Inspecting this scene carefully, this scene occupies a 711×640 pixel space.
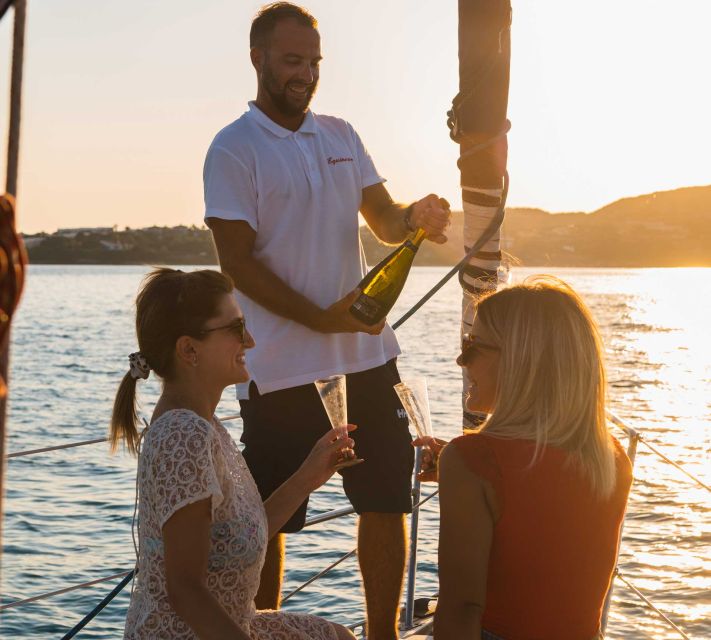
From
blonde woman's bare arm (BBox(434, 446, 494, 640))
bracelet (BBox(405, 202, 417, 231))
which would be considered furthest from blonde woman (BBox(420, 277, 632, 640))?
bracelet (BBox(405, 202, 417, 231))

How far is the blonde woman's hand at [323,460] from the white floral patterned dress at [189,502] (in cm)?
20

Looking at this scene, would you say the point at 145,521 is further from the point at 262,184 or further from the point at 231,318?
the point at 262,184

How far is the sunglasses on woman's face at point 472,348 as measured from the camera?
2.06 m

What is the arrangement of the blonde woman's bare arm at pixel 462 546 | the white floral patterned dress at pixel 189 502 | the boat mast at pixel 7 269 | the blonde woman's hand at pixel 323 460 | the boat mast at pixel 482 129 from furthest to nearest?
the boat mast at pixel 482 129
the blonde woman's hand at pixel 323 460
the white floral patterned dress at pixel 189 502
the blonde woman's bare arm at pixel 462 546
the boat mast at pixel 7 269

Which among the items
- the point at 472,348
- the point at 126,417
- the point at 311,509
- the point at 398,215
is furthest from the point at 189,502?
the point at 311,509

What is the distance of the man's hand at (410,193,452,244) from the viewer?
306 centimetres

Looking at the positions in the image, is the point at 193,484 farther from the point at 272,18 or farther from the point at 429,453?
the point at 272,18

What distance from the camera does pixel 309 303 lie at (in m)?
3.12

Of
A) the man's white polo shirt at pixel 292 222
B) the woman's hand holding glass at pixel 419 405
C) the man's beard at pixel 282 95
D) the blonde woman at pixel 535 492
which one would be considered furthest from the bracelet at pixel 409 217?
the blonde woman at pixel 535 492

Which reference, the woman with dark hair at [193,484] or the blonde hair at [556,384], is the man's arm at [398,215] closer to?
the woman with dark hair at [193,484]

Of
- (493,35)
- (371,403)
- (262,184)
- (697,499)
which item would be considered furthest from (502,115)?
(697,499)

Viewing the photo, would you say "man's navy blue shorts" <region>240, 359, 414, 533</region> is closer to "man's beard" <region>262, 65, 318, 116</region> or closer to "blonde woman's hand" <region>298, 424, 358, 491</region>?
"blonde woman's hand" <region>298, 424, 358, 491</region>

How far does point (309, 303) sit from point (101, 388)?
67.7ft

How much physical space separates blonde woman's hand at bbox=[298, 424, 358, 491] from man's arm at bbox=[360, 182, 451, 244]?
0.83 metres
